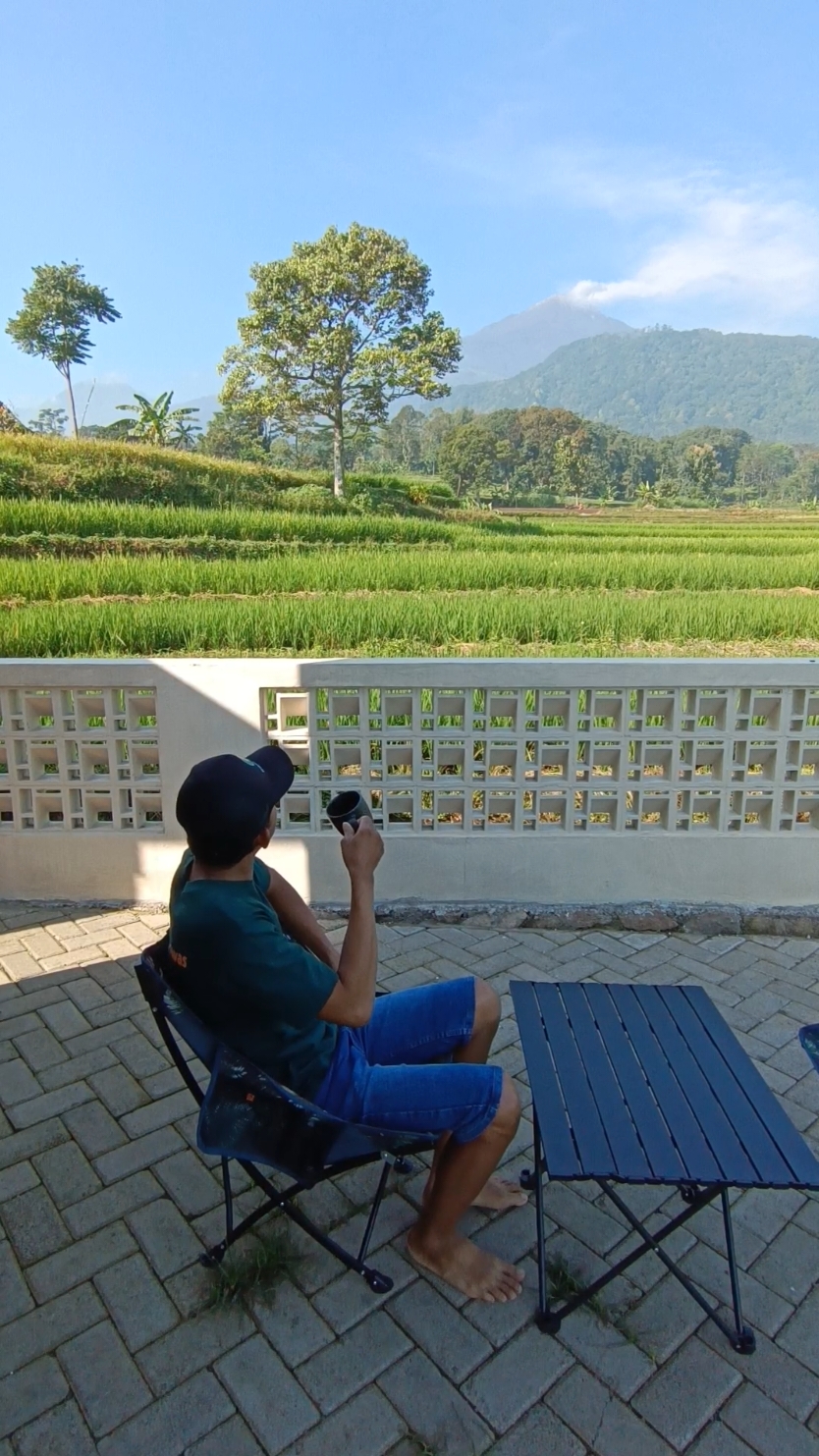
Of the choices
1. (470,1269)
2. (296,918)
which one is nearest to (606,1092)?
(470,1269)

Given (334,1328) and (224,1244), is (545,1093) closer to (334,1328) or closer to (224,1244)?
(334,1328)

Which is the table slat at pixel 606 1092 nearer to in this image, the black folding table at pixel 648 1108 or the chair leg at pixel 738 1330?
the black folding table at pixel 648 1108

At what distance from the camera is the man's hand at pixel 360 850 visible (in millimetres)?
1587

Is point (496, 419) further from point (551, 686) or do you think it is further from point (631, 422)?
point (631, 422)

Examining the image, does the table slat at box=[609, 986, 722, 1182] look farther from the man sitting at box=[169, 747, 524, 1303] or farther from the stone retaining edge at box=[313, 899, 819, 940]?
the stone retaining edge at box=[313, 899, 819, 940]

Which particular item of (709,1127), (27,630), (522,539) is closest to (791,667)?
(709,1127)

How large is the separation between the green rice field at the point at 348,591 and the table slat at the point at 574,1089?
216 inches

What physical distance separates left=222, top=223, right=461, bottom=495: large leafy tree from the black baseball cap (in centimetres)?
2654

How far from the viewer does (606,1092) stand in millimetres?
1643

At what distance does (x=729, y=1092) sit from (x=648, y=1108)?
184 mm

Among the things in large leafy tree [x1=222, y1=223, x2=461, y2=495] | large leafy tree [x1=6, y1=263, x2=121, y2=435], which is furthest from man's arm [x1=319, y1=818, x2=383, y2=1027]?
large leafy tree [x1=6, y1=263, x2=121, y2=435]

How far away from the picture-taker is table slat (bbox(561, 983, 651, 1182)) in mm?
1442

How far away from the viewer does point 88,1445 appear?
53.9 inches

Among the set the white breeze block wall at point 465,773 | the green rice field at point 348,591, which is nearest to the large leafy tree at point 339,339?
the green rice field at point 348,591
